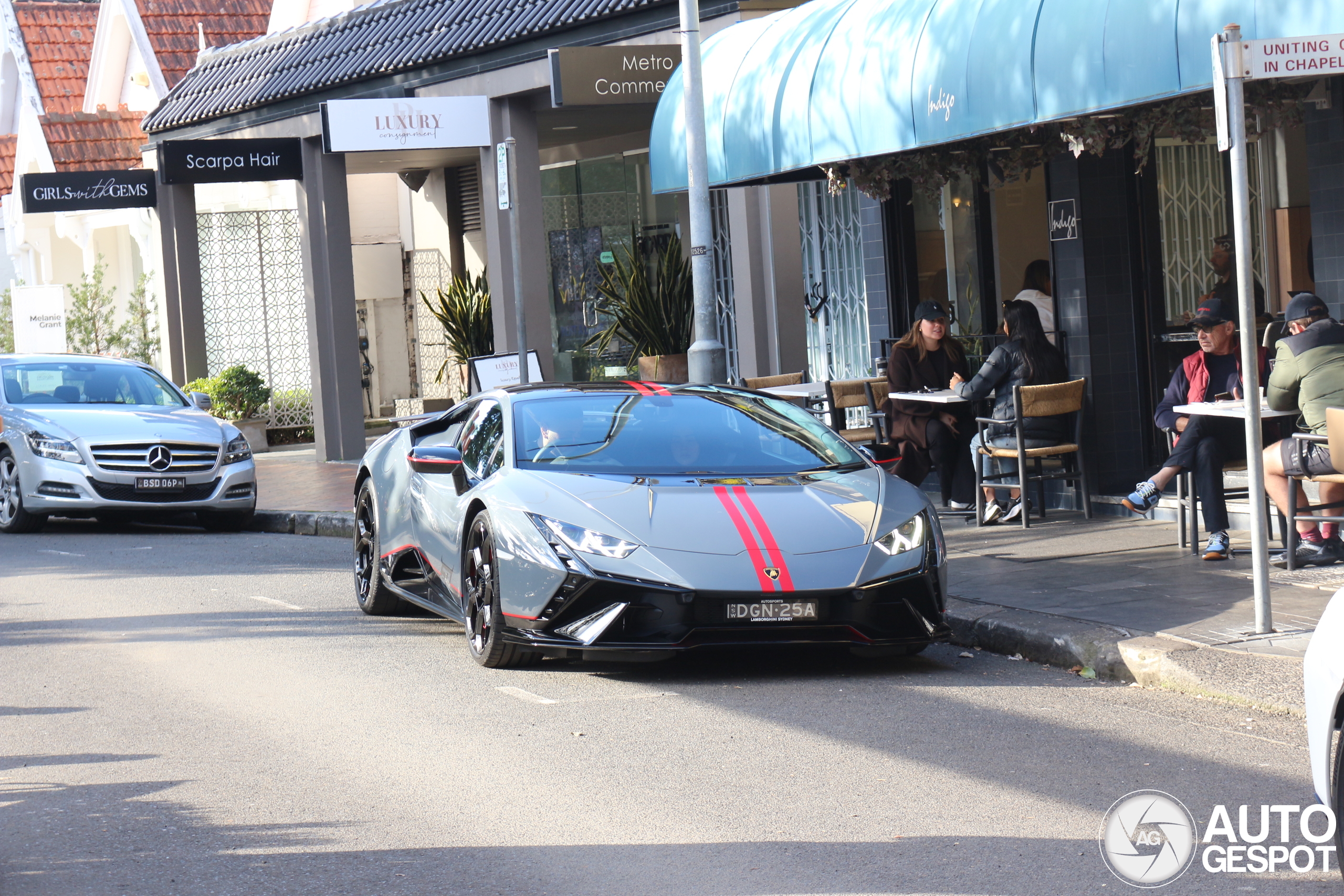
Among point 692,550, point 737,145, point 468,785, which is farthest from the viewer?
point 737,145

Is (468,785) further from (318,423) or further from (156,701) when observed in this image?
(318,423)

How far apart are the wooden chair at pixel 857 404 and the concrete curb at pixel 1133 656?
436cm

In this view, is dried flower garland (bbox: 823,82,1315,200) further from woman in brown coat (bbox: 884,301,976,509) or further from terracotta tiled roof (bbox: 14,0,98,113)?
terracotta tiled roof (bbox: 14,0,98,113)

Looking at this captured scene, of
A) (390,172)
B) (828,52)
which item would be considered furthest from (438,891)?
(390,172)

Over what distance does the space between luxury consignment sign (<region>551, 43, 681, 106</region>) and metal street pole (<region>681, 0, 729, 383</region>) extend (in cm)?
265

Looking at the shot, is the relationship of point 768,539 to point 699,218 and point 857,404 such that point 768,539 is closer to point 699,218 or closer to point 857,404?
point 699,218

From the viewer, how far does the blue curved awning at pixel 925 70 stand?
29.3ft

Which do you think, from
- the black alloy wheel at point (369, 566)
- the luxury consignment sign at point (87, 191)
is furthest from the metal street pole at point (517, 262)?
the luxury consignment sign at point (87, 191)

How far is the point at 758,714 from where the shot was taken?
22.6ft

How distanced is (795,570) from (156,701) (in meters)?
2.93

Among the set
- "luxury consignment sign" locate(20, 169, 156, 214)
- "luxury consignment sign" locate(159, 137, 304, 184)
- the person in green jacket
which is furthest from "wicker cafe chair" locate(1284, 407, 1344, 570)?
"luxury consignment sign" locate(20, 169, 156, 214)

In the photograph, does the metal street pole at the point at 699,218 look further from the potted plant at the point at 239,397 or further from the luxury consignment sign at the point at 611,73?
the potted plant at the point at 239,397

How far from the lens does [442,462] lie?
28.2 feet

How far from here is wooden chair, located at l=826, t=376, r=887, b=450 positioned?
13102 millimetres
